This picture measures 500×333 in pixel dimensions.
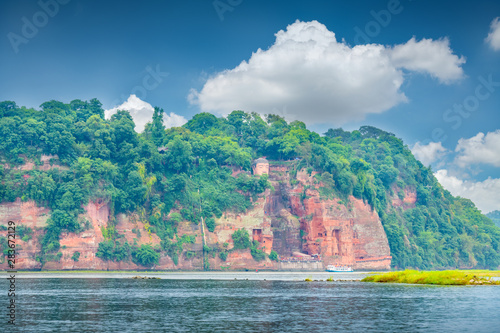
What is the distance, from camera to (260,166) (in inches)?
6713

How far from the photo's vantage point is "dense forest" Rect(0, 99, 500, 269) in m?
136

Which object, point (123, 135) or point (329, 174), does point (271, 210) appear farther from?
point (123, 135)

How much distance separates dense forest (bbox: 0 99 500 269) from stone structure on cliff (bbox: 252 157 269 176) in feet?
6.91

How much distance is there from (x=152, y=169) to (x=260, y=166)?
96.9 feet

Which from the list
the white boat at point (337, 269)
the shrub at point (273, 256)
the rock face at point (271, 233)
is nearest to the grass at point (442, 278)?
the white boat at point (337, 269)

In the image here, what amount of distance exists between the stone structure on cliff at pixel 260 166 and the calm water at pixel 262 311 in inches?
3705

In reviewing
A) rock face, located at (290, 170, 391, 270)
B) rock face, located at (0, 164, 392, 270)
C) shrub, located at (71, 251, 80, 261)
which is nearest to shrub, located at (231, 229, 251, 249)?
rock face, located at (0, 164, 392, 270)

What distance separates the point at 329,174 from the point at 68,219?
68922 mm

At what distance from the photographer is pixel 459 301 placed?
61344 millimetres

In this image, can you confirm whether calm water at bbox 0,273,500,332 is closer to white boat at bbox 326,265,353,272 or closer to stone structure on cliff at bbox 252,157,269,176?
white boat at bbox 326,265,353,272

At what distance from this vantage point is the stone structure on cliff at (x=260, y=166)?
170 metres

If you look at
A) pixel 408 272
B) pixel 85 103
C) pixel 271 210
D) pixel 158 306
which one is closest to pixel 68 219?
pixel 85 103

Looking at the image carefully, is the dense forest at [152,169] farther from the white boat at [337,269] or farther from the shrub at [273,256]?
the white boat at [337,269]

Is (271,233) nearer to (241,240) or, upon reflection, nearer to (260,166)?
(241,240)
